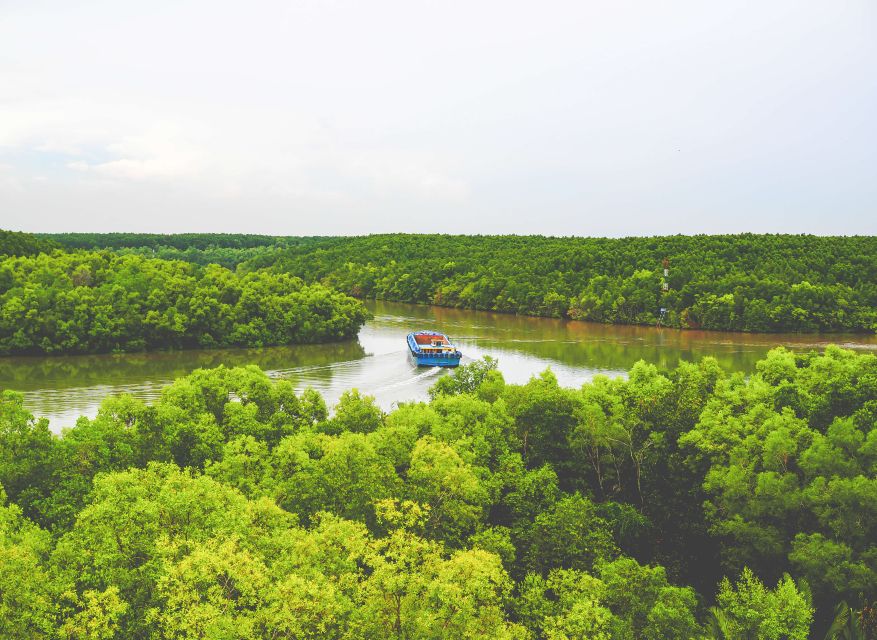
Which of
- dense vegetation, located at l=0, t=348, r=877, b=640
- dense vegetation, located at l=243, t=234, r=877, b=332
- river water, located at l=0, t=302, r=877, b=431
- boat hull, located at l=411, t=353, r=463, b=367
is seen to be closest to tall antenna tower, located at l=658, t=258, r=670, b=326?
dense vegetation, located at l=243, t=234, r=877, b=332

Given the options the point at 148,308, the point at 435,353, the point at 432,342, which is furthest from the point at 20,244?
the point at 435,353

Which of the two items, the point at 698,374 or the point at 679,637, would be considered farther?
the point at 698,374

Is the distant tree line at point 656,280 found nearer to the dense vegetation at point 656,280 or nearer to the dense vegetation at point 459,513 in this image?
the dense vegetation at point 656,280

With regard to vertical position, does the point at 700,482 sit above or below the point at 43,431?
below

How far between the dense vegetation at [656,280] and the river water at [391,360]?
11.7 feet

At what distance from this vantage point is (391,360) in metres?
70.6

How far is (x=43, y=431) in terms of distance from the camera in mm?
24906

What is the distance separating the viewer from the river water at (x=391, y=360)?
181 ft

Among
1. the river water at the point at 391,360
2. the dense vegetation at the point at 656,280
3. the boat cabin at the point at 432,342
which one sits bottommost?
the river water at the point at 391,360

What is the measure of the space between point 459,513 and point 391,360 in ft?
156

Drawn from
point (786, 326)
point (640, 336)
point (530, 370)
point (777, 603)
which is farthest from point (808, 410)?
point (786, 326)

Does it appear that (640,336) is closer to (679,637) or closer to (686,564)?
(686,564)

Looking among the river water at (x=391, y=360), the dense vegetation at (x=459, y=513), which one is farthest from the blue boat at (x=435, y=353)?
the dense vegetation at (x=459, y=513)

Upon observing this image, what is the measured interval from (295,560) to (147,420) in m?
13.0
